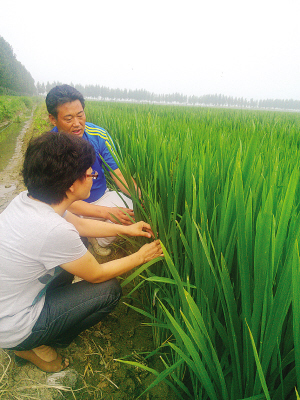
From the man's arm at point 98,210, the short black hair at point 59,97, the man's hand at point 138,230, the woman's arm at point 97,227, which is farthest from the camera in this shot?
the short black hair at point 59,97

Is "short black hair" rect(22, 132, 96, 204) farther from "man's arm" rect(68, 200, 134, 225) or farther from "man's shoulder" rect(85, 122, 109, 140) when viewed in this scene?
"man's shoulder" rect(85, 122, 109, 140)

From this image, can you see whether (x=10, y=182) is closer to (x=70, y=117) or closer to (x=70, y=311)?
(x=70, y=117)

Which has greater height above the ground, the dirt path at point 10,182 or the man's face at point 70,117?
the man's face at point 70,117

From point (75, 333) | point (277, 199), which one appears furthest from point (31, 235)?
point (277, 199)

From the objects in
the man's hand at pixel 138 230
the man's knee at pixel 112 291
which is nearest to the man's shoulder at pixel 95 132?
the man's hand at pixel 138 230

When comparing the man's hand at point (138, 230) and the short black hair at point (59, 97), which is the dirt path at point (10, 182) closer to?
the short black hair at point (59, 97)

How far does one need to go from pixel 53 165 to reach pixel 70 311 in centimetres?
75

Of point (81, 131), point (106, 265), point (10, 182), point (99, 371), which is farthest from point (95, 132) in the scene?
point (10, 182)

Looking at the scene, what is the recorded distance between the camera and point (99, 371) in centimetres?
117

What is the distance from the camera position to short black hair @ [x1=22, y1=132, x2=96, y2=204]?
1013 millimetres

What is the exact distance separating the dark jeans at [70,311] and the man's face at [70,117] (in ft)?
3.93

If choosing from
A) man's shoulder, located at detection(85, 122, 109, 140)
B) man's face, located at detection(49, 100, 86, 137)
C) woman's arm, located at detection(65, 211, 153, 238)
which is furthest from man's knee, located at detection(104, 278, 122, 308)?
man's shoulder, located at detection(85, 122, 109, 140)

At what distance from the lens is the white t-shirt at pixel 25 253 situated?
970mm

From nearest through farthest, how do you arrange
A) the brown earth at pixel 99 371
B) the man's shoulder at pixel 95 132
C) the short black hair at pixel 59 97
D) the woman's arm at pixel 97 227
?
the brown earth at pixel 99 371
the woman's arm at pixel 97 227
the short black hair at pixel 59 97
the man's shoulder at pixel 95 132
